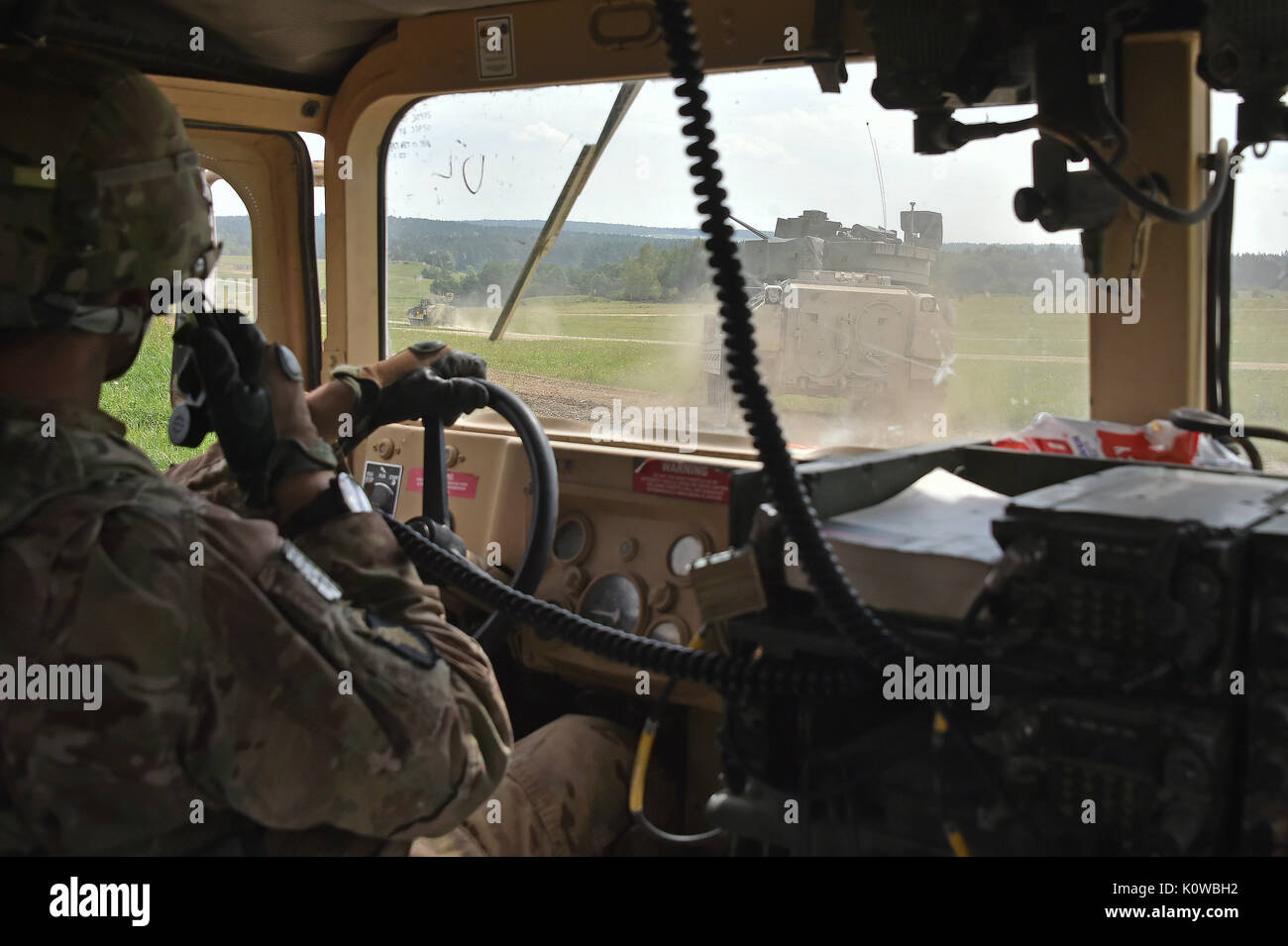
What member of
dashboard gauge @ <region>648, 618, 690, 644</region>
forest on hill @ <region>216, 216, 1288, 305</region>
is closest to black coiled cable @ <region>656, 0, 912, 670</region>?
forest on hill @ <region>216, 216, 1288, 305</region>

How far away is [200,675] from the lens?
124cm

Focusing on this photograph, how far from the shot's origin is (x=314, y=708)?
1.28m

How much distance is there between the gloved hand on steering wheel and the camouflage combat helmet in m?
0.53

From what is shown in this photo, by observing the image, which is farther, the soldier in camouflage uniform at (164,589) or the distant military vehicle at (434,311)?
the distant military vehicle at (434,311)

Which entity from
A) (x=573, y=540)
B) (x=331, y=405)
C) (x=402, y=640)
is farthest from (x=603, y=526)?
(x=402, y=640)

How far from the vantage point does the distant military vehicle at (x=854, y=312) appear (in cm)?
238

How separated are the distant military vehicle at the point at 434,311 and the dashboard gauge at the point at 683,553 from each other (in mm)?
937

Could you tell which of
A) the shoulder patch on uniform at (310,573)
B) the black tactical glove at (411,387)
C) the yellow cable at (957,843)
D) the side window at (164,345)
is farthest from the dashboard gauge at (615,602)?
the yellow cable at (957,843)

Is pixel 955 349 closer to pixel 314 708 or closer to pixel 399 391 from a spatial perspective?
pixel 399 391

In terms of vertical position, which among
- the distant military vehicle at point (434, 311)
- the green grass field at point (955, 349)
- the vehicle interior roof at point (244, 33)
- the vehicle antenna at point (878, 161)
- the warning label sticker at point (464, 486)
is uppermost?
the vehicle interior roof at point (244, 33)

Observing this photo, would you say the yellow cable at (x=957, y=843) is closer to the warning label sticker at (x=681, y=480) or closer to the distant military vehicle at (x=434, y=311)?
the warning label sticker at (x=681, y=480)

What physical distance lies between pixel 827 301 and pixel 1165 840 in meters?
1.66
